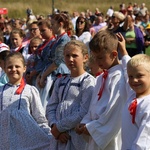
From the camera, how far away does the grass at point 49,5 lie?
41.6 meters

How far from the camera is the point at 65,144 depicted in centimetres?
554

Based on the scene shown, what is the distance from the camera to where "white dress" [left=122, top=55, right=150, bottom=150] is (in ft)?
13.3

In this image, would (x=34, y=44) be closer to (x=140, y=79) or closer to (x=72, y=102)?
(x=72, y=102)

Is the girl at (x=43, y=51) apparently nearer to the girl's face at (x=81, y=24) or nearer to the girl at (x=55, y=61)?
the girl at (x=55, y=61)

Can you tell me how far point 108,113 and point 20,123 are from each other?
1.39 metres

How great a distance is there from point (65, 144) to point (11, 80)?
1.10 m

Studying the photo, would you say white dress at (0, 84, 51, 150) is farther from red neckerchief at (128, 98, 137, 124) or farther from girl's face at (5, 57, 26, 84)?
red neckerchief at (128, 98, 137, 124)

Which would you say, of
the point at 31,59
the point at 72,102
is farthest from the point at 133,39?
the point at 72,102

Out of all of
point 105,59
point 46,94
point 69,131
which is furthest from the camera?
point 46,94

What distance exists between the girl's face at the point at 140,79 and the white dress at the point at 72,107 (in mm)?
1209

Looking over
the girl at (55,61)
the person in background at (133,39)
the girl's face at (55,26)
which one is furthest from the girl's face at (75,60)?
the person in background at (133,39)

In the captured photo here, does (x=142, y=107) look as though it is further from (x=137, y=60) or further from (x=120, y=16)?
(x=120, y=16)

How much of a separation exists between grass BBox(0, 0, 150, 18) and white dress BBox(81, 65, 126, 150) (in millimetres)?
36024

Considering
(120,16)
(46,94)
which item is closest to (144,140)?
(46,94)
